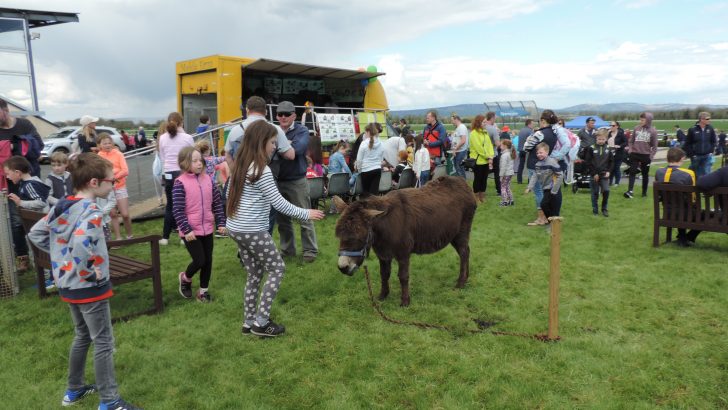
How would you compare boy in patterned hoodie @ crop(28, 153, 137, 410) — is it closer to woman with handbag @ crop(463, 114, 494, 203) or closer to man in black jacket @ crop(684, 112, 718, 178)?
woman with handbag @ crop(463, 114, 494, 203)

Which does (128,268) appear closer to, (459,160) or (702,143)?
(459,160)

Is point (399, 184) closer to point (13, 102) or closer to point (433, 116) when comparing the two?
point (433, 116)

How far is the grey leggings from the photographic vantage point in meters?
4.18

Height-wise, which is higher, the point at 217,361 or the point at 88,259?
the point at 88,259

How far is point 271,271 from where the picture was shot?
4.32 m

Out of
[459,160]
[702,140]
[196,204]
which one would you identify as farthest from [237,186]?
[702,140]

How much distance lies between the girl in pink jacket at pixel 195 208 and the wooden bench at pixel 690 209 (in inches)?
268

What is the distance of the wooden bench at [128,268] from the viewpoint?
4.81m

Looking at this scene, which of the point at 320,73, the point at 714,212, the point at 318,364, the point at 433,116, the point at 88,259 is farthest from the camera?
the point at 320,73

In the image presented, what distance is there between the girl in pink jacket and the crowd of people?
0.04 ft

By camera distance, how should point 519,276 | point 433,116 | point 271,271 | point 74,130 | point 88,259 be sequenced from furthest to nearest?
point 74,130, point 433,116, point 519,276, point 271,271, point 88,259

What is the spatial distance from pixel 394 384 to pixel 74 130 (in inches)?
1116

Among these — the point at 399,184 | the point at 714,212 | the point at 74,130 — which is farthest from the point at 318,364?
the point at 74,130

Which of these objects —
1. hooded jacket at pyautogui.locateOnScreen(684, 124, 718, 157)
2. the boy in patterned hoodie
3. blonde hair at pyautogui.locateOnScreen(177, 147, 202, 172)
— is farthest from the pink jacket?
hooded jacket at pyautogui.locateOnScreen(684, 124, 718, 157)
